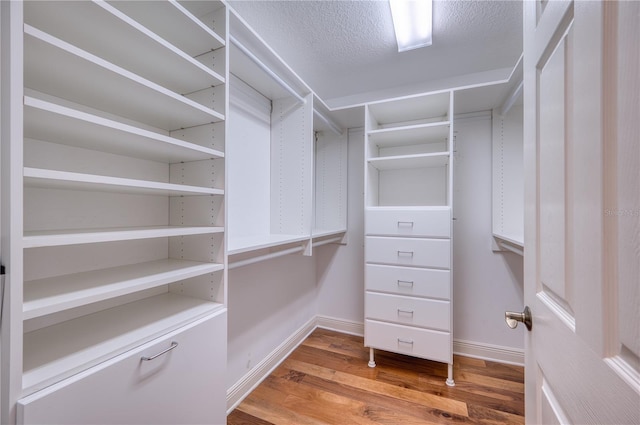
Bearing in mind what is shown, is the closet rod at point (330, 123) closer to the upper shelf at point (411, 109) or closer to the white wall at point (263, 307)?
the upper shelf at point (411, 109)

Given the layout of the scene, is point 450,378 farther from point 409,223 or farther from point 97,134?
point 97,134

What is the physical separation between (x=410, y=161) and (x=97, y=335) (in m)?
2.06

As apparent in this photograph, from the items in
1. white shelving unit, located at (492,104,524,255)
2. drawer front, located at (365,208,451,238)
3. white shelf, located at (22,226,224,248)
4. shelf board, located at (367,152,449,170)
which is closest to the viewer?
white shelf, located at (22,226,224,248)

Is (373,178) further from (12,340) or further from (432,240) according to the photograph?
(12,340)

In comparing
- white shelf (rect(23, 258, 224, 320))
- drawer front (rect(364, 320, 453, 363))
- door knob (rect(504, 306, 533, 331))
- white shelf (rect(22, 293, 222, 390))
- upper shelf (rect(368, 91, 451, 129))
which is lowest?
drawer front (rect(364, 320, 453, 363))

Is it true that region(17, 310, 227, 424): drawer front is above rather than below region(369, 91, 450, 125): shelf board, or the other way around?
below

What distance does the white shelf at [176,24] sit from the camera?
92 cm

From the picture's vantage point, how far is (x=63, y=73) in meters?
0.75

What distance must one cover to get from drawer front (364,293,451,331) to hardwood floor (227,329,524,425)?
15.8 inches

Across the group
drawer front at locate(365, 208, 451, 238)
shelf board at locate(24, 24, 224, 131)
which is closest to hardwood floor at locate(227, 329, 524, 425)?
drawer front at locate(365, 208, 451, 238)

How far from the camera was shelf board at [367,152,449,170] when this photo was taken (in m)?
1.93

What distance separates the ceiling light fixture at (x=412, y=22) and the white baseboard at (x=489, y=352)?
7.69 ft

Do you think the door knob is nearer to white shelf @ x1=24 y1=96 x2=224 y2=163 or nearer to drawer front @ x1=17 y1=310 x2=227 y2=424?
drawer front @ x1=17 y1=310 x2=227 y2=424

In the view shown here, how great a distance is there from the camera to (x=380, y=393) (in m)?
1.74
